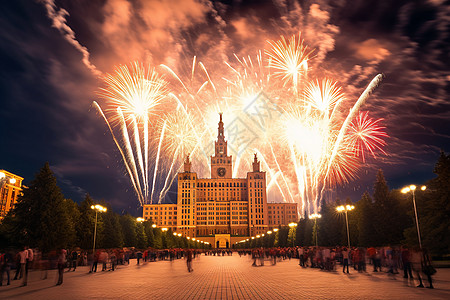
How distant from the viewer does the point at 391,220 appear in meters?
51.5

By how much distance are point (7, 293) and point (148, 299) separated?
701 cm

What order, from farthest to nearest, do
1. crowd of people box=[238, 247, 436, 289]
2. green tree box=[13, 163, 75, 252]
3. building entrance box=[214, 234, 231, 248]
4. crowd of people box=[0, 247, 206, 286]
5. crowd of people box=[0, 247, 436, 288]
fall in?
building entrance box=[214, 234, 231, 248] < green tree box=[13, 163, 75, 252] < crowd of people box=[0, 247, 206, 286] < crowd of people box=[0, 247, 436, 288] < crowd of people box=[238, 247, 436, 289]

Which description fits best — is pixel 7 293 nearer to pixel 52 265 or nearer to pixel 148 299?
pixel 148 299

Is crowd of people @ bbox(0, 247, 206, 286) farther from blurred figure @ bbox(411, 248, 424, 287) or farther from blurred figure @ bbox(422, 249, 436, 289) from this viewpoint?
blurred figure @ bbox(422, 249, 436, 289)

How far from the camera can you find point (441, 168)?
112 feet

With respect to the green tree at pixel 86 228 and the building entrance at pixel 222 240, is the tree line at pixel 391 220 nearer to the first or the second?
the green tree at pixel 86 228

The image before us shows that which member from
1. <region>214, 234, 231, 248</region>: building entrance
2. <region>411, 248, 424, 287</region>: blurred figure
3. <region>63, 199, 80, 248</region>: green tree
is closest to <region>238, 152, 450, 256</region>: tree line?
<region>411, 248, 424, 287</region>: blurred figure

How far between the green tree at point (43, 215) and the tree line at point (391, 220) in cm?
3891

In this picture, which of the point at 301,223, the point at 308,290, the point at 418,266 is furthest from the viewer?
the point at 301,223

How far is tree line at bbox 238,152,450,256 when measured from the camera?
33.3 metres

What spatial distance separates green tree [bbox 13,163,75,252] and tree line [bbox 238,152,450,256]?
128 ft

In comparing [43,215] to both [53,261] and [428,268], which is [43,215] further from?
[428,268]

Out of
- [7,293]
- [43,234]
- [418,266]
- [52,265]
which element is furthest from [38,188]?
[418,266]

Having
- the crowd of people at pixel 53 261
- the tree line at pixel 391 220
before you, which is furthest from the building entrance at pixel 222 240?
the crowd of people at pixel 53 261
